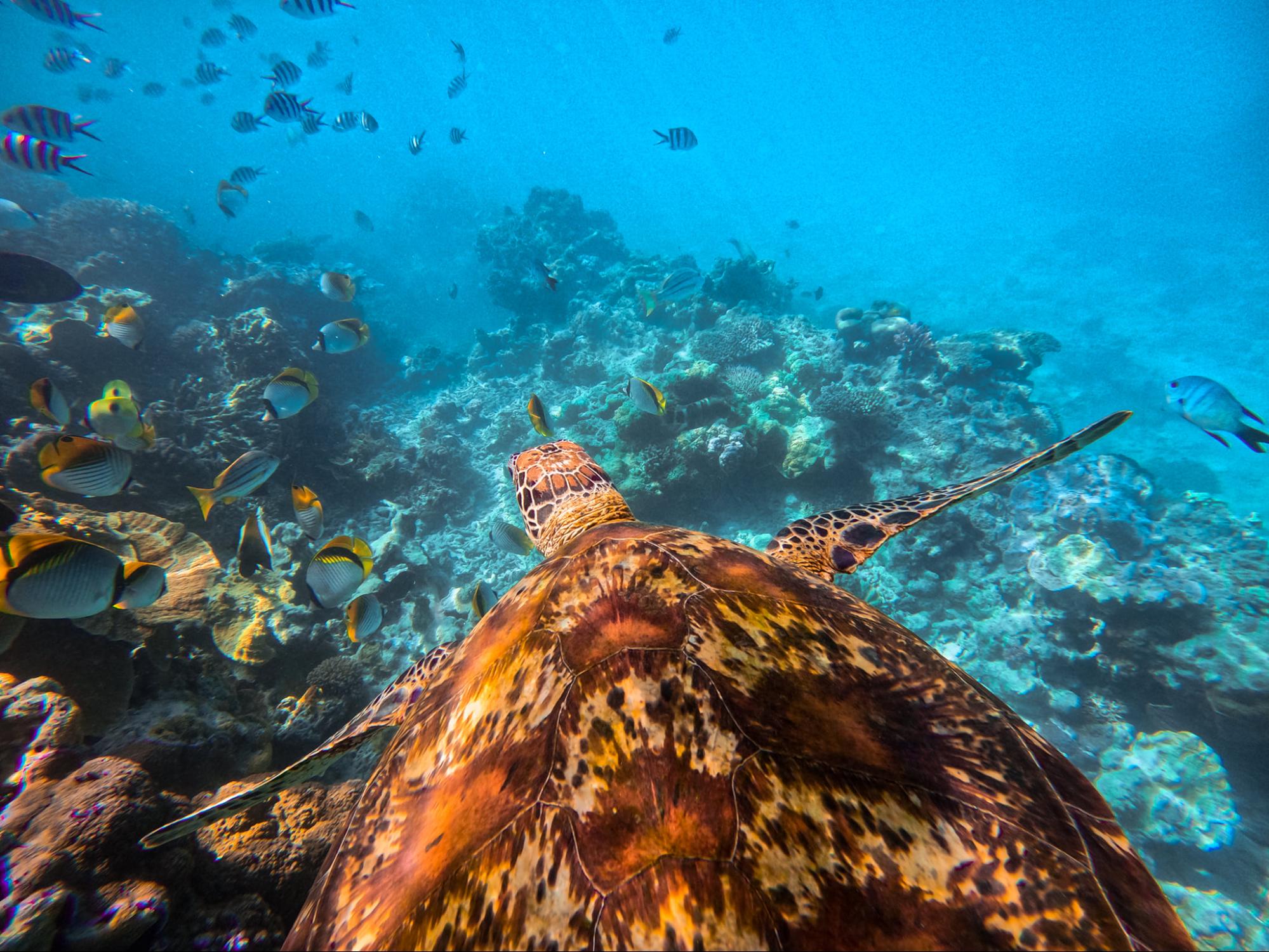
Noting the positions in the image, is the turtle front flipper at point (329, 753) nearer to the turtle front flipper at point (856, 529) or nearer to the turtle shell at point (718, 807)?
the turtle shell at point (718, 807)

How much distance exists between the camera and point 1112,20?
6369 cm

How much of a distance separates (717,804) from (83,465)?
495 centimetres

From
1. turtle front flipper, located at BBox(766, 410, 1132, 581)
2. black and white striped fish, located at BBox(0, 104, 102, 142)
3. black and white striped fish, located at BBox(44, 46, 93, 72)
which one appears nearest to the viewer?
turtle front flipper, located at BBox(766, 410, 1132, 581)

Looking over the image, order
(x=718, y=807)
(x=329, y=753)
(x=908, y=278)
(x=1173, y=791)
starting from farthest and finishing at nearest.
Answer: (x=908, y=278) → (x=1173, y=791) → (x=329, y=753) → (x=718, y=807)

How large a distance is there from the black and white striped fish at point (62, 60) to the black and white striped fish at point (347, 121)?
13.2 feet

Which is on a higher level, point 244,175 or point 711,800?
point 244,175

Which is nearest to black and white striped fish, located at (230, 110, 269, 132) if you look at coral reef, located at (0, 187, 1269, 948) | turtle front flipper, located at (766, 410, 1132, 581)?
coral reef, located at (0, 187, 1269, 948)

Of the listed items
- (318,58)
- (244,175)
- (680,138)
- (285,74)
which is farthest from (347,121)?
(680,138)

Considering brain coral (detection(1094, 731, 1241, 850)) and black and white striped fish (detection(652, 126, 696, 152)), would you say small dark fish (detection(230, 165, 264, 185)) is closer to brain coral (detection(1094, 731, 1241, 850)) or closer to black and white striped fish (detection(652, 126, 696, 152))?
black and white striped fish (detection(652, 126, 696, 152))

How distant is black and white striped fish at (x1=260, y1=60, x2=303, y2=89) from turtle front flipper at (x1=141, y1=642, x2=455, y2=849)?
1214 centimetres

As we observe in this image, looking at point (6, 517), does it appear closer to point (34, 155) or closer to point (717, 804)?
point (717, 804)

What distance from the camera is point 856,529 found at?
2.82 m

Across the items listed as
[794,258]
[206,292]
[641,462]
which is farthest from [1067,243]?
[206,292]

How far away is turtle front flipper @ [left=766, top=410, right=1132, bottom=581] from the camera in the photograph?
8.23 feet
